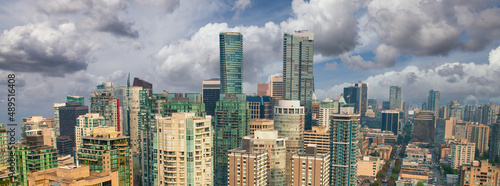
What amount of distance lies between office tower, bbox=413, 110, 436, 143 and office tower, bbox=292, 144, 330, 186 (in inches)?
5049

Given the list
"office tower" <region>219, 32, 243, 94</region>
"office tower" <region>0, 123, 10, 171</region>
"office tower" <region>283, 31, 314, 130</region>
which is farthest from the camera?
"office tower" <region>219, 32, 243, 94</region>

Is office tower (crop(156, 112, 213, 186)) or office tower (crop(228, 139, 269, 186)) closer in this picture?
office tower (crop(156, 112, 213, 186))

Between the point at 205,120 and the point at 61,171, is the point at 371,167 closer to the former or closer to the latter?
the point at 205,120

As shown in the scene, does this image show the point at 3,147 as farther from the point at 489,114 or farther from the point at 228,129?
the point at 489,114

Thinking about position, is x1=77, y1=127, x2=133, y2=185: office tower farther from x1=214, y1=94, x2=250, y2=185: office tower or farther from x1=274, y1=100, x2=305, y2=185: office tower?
x1=274, y1=100, x2=305, y2=185: office tower

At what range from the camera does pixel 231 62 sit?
440 feet

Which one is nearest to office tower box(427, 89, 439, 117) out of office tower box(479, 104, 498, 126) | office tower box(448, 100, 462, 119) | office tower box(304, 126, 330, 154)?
office tower box(448, 100, 462, 119)

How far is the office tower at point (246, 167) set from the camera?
1944 inches

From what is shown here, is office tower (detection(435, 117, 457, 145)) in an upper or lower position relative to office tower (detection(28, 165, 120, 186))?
lower

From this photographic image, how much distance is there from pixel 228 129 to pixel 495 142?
8516cm

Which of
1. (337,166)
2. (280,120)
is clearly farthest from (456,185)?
(280,120)

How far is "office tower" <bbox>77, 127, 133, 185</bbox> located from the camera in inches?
1950

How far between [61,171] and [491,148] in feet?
388

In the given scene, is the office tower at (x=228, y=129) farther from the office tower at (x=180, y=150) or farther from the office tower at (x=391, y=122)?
the office tower at (x=391, y=122)
